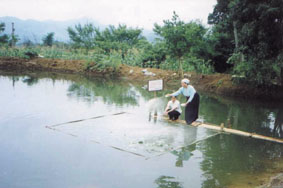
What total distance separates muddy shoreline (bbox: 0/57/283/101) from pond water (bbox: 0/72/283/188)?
15.7 ft

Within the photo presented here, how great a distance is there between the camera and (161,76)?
21141 mm

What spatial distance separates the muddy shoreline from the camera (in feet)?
53.6

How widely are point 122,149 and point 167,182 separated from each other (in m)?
1.75

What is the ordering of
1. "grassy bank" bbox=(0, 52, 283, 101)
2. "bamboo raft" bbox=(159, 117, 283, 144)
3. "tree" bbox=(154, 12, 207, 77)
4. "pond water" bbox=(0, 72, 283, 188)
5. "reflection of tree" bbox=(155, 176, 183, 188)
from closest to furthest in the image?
"reflection of tree" bbox=(155, 176, 183, 188), "pond water" bbox=(0, 72, 283, 188), "bamboo raft" bbox=(159, 117, 283, 144), "grassy bank" bbox=(0, 52, 283, 101), "tree" bbox=(154, 12, 207, 77)

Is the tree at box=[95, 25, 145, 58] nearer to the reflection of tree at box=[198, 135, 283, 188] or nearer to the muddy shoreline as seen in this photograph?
the muddy shoreline

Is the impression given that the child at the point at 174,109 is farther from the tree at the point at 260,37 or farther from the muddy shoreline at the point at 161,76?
the muddy shoreline at the point at 161,76

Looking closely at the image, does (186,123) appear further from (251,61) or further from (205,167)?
(251,61)

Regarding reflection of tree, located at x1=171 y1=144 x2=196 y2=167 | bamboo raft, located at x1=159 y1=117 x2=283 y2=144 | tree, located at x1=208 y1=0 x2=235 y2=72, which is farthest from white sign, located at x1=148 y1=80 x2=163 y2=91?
tree, located at x1=208 y1=0 x2=235 y2=72

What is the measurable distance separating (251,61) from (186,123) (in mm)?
7146

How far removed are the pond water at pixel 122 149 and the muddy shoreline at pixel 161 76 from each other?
4.79 meters

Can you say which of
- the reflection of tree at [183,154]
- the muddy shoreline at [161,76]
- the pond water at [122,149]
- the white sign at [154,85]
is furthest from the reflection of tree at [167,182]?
the muddy shoreline at [161,76]

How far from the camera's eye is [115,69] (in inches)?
949

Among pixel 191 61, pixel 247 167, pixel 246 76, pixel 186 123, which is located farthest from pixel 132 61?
pixel 247 167

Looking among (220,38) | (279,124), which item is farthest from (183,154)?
(220,38)
